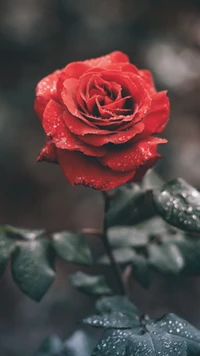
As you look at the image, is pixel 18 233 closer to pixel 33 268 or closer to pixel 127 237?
pixel 33 268

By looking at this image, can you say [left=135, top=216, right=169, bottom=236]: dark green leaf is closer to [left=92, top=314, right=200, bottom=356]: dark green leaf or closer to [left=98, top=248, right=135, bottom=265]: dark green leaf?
[left=98, top=248, right=135, bottom=265]: dark green leaf

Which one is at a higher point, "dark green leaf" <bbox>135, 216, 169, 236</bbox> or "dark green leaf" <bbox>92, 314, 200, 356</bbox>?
"dark green leaf" <bbox>92, 314, 200, 356</bbox>

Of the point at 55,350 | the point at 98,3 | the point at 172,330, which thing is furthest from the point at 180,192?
the point at 98,3

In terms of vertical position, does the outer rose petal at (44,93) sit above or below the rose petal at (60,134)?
above

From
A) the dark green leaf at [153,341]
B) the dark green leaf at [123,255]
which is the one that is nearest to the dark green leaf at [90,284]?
the dark green leaf at [123,255]

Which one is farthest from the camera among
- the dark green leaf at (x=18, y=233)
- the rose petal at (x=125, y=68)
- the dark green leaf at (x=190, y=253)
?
the dark green leaf at (x=190, y=253)

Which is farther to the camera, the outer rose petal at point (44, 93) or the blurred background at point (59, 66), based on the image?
the blurred background at point (59, 66)

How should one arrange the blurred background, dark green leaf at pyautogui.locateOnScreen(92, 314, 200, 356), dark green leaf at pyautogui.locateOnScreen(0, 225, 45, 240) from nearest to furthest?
dark green leaf at pyautogui.locateOnScreen(92, 314, 200, 356) < dark green leaf at pyautogui.locateOnScreen(0, 225, 45, 240) < the blurred background

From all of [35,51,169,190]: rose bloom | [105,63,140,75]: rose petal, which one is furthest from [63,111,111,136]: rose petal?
[105,63,140,75]: rose petal

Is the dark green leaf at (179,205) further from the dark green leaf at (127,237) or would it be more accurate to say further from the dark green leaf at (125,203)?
the dark green leaf at (127,237)
